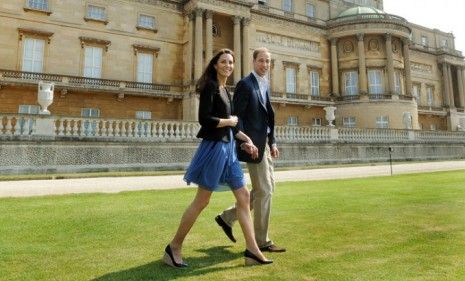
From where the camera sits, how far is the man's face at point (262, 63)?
4376 millimetres

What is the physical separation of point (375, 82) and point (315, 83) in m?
6.08

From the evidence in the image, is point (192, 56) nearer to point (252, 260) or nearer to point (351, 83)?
point (351, 83)

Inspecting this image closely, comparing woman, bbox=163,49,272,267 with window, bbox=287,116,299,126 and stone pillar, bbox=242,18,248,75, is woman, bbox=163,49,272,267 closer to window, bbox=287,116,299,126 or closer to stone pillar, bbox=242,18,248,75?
stone pillar, bbox=242,18,248,75

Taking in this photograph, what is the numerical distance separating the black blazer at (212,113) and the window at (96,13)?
25.8 metres

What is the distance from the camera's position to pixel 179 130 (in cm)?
1925

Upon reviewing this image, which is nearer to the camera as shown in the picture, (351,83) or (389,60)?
(389,60)

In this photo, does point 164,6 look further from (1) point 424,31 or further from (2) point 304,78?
(1) point 424,31

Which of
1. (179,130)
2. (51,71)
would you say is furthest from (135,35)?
(179,130)

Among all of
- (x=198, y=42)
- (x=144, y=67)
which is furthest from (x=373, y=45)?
(x=144, y=67)

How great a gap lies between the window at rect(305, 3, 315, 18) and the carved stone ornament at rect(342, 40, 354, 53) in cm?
512

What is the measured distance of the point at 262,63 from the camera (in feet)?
14.5

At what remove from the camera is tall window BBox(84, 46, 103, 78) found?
25703mm

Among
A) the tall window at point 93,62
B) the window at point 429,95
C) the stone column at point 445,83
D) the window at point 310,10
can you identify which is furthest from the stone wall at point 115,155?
the stone column at point 445,83

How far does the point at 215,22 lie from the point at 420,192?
84.3 ft
